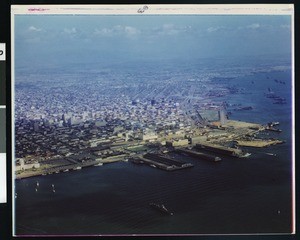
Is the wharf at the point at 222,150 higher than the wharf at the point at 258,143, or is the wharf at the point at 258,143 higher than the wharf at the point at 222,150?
the wharf at the point at 258,143

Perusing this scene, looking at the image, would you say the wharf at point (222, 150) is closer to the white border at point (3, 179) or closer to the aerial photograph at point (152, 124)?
the aerial photograph at point (152, 124)

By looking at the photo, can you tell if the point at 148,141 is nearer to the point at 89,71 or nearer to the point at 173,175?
the point at 173,175

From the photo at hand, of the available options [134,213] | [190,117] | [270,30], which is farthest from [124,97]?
[270,30]

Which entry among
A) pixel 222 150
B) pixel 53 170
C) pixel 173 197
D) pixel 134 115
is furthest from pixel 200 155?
pixel 53 170

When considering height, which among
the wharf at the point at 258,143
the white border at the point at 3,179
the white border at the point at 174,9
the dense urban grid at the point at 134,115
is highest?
the white border at the point at 174,9

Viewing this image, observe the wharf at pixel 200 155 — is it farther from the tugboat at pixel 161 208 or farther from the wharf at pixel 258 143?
the tugboat at pixel 161 208

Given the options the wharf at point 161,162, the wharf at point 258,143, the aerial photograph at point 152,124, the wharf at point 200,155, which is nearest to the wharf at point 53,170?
the aerial photograph at point 152,124

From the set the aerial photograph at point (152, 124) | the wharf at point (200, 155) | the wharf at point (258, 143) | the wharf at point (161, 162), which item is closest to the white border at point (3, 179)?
the aerial photograph at point (152, 124)

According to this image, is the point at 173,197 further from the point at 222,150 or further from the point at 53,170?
the point at 53,170
